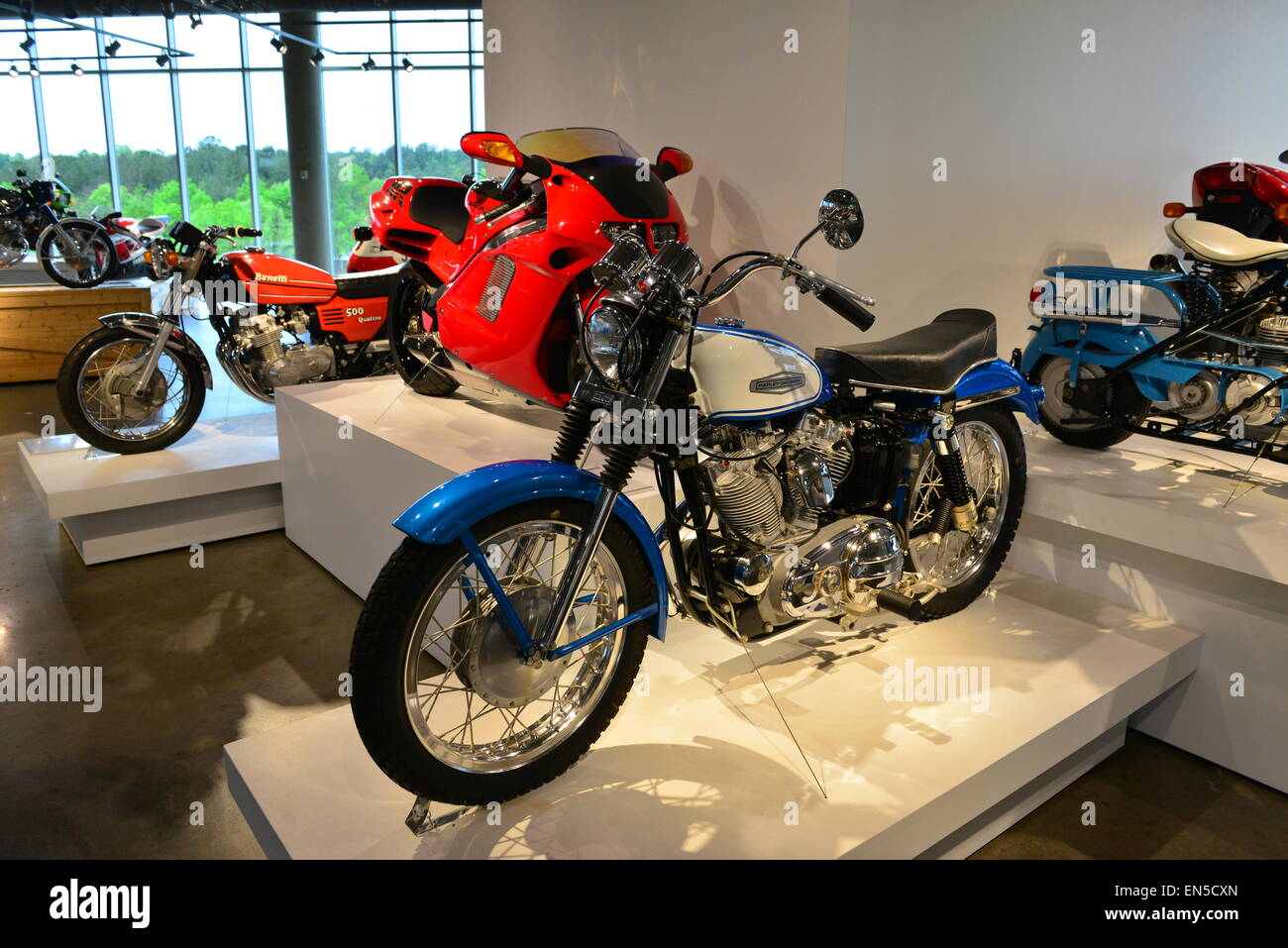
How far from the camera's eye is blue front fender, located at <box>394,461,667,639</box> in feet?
5.12

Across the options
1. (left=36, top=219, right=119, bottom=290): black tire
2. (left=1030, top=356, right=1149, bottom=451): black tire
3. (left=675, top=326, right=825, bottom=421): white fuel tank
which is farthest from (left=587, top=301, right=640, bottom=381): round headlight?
(left=36, top=219, right=119, bottom=290): black tire

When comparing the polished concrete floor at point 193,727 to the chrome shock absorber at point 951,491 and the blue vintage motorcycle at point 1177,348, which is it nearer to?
the chrome shock absorber at point 951,491

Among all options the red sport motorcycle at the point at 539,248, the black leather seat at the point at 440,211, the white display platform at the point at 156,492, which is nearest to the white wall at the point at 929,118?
the red sport motorcycle at the point at 539,248

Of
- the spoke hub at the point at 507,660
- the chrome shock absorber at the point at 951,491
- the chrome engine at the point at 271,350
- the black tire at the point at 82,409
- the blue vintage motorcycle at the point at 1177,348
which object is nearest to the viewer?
the spoke hub at the point at 507,660

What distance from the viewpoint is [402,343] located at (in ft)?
13.0

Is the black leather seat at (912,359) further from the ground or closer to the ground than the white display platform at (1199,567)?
further from the ground

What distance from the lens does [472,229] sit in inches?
131

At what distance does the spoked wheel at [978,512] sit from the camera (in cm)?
247

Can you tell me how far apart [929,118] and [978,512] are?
1.62 m

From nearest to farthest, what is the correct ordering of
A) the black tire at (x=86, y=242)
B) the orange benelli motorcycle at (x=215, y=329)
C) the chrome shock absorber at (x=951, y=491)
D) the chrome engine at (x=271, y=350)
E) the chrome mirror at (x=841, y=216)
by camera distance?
the chrome mirror at (x=841, y=216) < the chrome shock absorber at (x=951, y=491) < the orange benelli motorcycle at (x=215, y=329) < the chrome engine at (x=271, y=350) < the black tire at (x=86, y=242)

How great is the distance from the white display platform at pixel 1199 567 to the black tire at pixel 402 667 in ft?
5.58

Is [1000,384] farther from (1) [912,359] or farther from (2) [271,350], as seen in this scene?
(2) [271,350]
